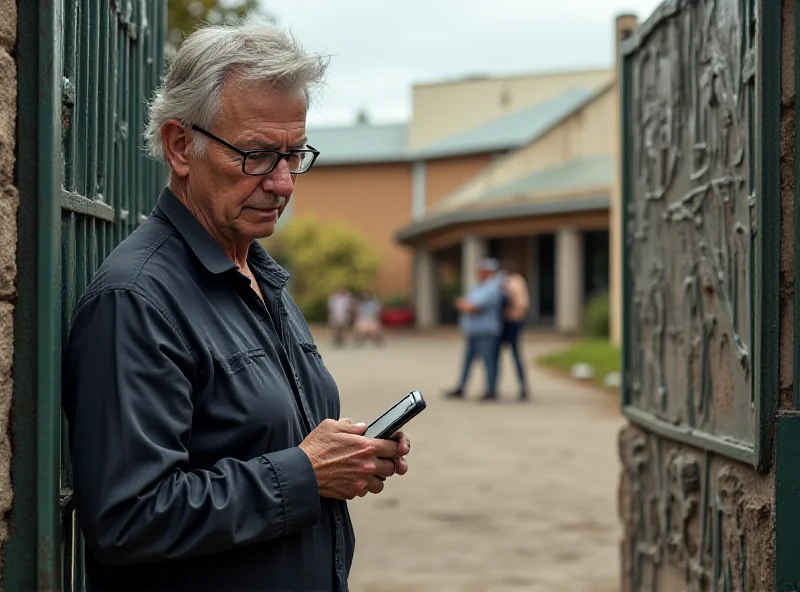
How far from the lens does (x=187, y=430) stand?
228 cm

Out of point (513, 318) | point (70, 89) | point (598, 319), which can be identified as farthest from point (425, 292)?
point (70, 89)

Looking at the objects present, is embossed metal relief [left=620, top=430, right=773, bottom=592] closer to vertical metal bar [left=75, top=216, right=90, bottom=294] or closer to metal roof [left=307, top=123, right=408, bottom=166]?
vertical metal bar [left=75, top=216, right=90, bottom=294]

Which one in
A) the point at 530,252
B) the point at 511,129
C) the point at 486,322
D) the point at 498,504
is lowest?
the point at 498,504

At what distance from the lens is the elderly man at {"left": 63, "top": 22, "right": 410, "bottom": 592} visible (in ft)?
7.24

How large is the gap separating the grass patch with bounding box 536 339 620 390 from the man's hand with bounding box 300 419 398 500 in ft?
49.0

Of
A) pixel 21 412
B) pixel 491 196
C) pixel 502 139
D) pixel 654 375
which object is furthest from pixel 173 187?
pixel 502 139

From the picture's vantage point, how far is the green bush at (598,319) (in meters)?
28.6

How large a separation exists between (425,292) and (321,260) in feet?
23.2

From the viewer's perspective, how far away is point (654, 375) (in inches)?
207

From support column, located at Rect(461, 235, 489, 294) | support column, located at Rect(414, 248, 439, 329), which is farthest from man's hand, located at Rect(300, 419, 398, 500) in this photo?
support column, located at Rect(414, 248, 439, 329)

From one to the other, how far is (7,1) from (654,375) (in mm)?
3569

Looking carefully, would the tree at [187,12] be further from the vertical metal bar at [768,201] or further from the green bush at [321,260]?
the green bush at [321,260]

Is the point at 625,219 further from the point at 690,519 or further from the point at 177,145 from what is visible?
the point at 177,145

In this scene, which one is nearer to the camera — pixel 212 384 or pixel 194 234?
pixel 212 384
